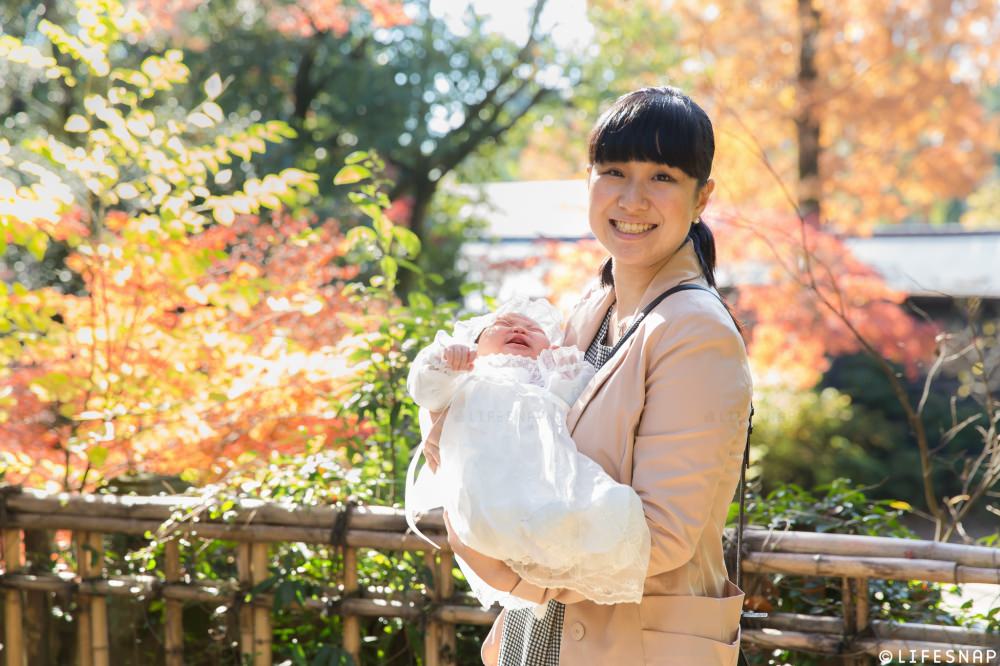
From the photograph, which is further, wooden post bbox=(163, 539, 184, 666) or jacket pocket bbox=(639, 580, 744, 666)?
wooden post bbox=(163, 539, 184, 666)

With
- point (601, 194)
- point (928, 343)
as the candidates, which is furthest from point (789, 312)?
point (601, 194)

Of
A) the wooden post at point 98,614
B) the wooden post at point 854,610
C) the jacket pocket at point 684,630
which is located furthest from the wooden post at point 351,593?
the jacket pocket at point 684,630

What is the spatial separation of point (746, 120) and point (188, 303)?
718cm

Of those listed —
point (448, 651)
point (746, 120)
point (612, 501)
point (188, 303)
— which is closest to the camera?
point (612, 501)

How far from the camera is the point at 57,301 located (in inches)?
134

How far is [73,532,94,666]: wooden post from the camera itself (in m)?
2.95

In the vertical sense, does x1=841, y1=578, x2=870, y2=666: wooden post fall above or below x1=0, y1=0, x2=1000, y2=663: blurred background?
below

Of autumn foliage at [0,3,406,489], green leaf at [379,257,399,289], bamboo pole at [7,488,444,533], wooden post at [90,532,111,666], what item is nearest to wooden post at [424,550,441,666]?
bamboo pole at [7,488,444,533]

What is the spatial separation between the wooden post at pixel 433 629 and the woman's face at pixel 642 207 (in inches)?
51.6

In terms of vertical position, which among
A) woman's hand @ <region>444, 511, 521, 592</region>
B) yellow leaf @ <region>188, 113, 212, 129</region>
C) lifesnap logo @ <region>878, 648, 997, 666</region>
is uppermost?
yellow leaf @ <region>188, 113, 212, 129</region>

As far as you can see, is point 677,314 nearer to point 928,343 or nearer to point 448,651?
point 448,651

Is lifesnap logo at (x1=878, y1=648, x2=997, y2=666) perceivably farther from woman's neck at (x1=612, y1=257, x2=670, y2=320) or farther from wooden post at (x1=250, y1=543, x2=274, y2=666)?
wooden post at (x1=250, y1=543, x2=274, y2=666)

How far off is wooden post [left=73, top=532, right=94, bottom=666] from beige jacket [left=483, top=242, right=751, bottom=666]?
1.89 metres

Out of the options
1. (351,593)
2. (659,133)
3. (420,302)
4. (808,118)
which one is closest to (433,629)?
(351,593)
